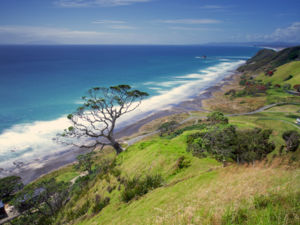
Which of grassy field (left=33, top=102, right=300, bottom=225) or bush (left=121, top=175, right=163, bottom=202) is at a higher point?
grassy field (left=33, top=102, right=300, bottom=225)

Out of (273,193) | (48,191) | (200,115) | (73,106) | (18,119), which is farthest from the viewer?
(73,106)

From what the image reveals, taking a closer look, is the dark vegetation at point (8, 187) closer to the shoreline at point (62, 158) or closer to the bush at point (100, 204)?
the shoreline at point (62, 158)

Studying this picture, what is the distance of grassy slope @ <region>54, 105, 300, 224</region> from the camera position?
483cm

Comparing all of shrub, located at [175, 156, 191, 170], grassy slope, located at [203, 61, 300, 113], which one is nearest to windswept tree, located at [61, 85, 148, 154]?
shrub, located at [175, 156, 191, 170]

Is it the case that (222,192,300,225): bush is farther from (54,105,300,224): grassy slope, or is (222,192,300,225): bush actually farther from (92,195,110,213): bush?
(92,195,110,213): bush

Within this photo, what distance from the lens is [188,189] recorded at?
30.8 ft

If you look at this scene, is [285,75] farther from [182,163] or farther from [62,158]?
[182,163]

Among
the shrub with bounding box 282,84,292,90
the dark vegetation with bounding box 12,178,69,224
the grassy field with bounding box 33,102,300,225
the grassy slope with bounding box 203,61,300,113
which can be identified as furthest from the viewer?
the shrub with bounding box 282,84,292,90

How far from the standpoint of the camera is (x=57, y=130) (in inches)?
2168

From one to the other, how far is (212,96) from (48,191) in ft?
253

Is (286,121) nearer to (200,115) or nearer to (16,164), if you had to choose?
(200,115)

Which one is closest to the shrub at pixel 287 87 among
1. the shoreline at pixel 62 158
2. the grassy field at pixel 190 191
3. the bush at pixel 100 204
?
the shoreline at pixel 62 158

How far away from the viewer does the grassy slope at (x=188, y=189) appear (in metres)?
4.83

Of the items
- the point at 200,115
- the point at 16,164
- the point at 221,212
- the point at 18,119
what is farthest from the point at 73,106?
the point at 221,212
